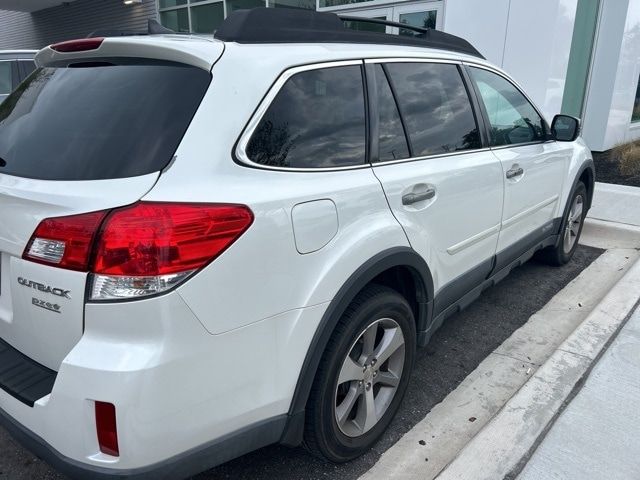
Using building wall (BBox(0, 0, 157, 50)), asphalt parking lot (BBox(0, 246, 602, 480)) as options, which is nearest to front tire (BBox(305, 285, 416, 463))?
asphalt parking lot (BBox(0, 246, 602, 480))

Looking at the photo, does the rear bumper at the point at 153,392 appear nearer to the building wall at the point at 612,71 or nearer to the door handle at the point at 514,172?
the door handle at the point at 514,172

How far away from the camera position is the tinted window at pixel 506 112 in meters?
3.22

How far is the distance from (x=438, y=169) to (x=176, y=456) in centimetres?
169

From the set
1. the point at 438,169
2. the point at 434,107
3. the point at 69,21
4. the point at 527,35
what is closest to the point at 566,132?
the point at 434,107

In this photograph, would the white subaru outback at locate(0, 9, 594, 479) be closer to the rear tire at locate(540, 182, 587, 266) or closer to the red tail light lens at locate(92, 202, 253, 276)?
the red tail light lens at locate(92, 202, 253, 276)

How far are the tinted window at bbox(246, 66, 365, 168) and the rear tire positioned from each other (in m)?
2.85

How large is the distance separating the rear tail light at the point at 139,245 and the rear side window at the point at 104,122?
0.17m

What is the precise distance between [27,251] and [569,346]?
114 inches

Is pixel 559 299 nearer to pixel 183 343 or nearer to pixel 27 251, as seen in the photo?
pixel 183 343

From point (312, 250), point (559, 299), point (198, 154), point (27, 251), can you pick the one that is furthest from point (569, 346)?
point (27, 251)

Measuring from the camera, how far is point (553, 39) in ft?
24.5

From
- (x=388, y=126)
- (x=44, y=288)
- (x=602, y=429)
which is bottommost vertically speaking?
(x=602, y=429)

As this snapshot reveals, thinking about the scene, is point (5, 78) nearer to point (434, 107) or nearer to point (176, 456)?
point (434, 107)

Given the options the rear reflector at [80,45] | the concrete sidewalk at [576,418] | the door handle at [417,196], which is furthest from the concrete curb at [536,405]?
the rear reflector at [80,45]
